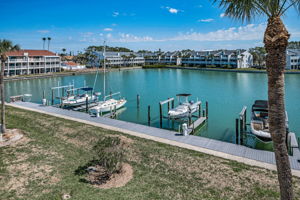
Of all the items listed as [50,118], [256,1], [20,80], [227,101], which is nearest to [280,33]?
[256,1]

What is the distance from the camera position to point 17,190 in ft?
30.3

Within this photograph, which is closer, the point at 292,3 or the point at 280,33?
the point at 280,33

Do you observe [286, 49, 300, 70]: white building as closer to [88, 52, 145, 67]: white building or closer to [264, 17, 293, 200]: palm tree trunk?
[88, 52, 145, 67]: white building

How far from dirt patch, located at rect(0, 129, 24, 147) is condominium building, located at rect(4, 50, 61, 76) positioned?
206ft

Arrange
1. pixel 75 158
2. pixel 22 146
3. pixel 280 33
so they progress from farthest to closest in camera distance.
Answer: pixel 22 146
pixel 75 158
pixel 280 33

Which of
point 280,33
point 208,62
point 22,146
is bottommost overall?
point 22,146

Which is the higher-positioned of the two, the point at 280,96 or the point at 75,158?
the point at 280,96

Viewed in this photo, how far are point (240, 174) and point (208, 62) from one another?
3903 inches

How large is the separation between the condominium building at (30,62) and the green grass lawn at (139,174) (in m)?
68.0

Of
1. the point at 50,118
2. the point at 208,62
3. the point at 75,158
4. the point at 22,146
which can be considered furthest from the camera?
the point at 208,62

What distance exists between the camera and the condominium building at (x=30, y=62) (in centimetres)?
7286

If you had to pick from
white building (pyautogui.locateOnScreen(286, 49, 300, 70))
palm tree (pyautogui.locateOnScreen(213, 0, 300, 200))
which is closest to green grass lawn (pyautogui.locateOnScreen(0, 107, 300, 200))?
palm tree (pyautogui.locateOnScreen(213, 0, 300, 200))

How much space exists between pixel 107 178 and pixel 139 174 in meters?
1.48

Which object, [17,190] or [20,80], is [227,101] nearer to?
[17,190]
